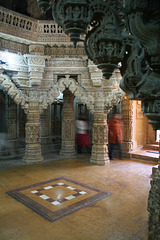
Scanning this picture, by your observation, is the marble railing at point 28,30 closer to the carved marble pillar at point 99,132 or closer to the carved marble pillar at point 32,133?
the carved marble pillar at point 32,133

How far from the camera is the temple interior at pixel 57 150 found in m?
3.16

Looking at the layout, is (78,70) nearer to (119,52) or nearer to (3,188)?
(3,188)

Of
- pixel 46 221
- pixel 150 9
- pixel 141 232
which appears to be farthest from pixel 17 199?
pixel 150 9

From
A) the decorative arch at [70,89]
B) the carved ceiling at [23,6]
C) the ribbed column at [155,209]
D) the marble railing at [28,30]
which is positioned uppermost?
the carved ceiling at [23,6]

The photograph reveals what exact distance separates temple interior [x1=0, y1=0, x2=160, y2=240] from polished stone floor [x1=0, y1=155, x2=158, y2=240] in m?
0.01

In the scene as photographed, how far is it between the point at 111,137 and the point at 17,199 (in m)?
4.05

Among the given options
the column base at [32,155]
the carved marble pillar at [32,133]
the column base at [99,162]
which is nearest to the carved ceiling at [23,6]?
the carved marble pillar at [32,133]

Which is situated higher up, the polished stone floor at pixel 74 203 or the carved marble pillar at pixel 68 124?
the carved marble pillar at pixel 68 124

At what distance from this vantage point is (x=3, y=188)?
4.48 meters

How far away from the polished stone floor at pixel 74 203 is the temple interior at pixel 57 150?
0.01 meters

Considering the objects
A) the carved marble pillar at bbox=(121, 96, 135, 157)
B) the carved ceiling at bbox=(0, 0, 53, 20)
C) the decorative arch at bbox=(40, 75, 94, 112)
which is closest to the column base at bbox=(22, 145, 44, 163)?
the decorative arch at bbox=(40, 75, 94, 112)

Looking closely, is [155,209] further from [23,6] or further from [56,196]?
[23,6]

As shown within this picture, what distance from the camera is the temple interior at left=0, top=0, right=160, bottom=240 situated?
3.16 m

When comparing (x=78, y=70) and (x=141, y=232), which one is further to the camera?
(x=78, y=70)
